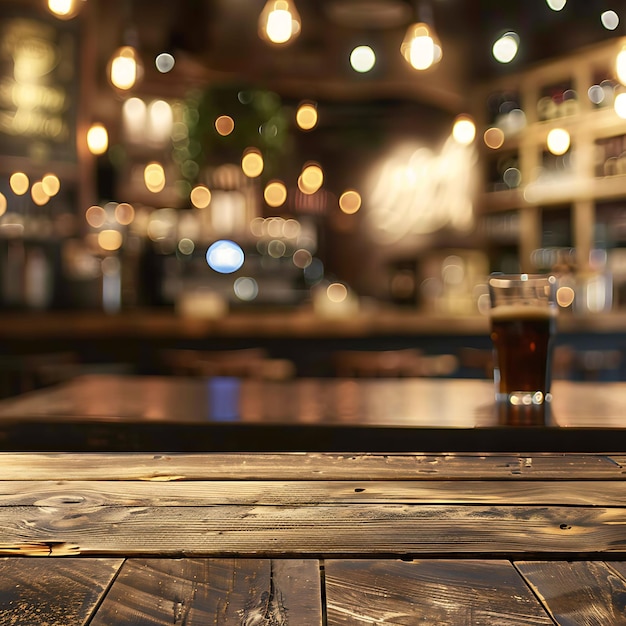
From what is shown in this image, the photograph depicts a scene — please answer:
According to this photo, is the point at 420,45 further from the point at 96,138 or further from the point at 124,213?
the point at 124,213

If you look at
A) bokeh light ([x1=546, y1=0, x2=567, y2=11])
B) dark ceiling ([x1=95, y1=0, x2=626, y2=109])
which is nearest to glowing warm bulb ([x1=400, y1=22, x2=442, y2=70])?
dark ceiling ([x1=95, y1=0, x2=626, y2=109])

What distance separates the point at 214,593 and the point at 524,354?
27.6 inches

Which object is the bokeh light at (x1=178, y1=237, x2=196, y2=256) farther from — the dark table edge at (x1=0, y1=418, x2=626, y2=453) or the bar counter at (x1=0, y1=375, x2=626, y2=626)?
the dark table edge at (x1=0, y1=418, x2=626, y2=453)

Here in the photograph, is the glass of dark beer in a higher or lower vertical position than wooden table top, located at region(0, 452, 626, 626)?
higher

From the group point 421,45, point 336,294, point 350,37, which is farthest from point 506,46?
point 336,294

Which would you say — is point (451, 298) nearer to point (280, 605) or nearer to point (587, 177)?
point (587, 177)

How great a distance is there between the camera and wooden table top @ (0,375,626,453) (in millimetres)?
900

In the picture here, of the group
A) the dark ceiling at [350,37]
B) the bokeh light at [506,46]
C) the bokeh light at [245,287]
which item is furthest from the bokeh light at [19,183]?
the bokeh light at [506,46]

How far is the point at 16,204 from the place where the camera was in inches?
196

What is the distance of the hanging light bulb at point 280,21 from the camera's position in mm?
3316


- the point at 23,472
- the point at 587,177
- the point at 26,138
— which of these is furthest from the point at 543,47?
the point at 23,472

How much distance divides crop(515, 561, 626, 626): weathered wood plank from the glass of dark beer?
49 centimetres

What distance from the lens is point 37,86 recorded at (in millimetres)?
4773

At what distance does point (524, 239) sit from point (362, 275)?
166 cm
